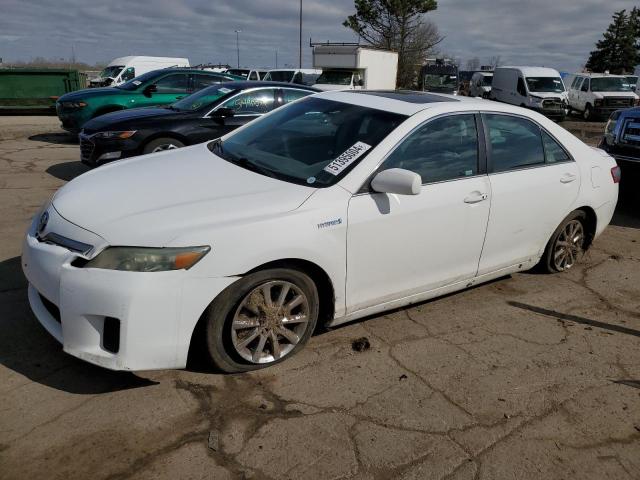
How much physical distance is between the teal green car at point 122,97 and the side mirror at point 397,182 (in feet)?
26.9

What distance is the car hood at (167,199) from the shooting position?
2.72 m

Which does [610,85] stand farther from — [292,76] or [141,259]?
[141,259]

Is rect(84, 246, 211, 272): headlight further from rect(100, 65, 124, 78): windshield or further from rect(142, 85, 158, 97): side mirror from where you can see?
rect(100, 65, 124, 78): windshield

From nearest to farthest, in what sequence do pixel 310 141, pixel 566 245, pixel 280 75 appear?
pixel 310 141, pixel 566 245, pixel 280 75

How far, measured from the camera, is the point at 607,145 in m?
7.24

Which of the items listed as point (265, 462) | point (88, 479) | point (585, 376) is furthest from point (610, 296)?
point (88, 479)

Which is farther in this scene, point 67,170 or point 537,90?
point 537,90

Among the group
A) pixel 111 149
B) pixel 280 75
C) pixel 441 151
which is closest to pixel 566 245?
→ pixel 441 151

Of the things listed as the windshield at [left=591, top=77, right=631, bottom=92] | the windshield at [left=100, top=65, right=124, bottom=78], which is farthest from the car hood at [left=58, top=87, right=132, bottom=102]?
the windshield at [left=591, top=77, right=631, bottom=92]

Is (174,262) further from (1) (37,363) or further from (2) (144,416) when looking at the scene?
(1) (37,363)

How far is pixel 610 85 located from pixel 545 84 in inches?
111

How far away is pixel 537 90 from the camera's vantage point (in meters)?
22.6

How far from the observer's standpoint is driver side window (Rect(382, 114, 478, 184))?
11.3ft

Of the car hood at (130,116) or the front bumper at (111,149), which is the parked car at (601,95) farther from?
the front bumper at (111,149)
